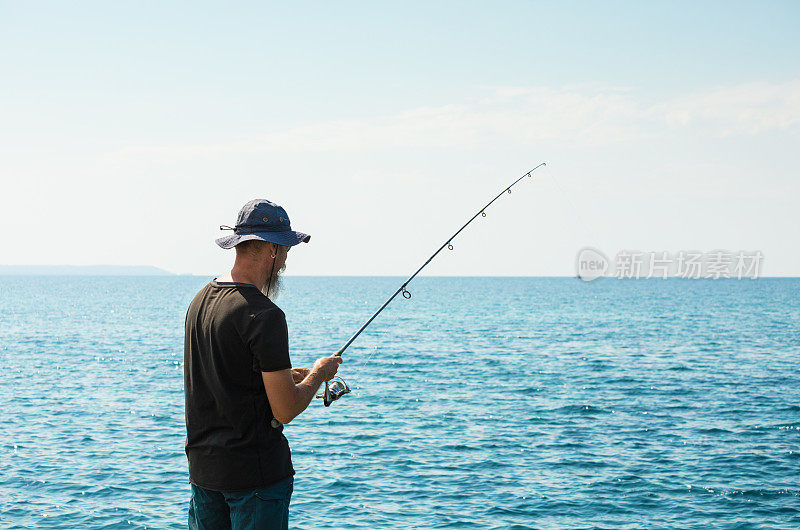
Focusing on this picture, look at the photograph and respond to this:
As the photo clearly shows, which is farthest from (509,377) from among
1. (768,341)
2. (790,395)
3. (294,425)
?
(768,341)

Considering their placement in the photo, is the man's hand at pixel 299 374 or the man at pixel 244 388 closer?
the man at pixel 244 388

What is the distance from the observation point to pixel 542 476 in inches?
479

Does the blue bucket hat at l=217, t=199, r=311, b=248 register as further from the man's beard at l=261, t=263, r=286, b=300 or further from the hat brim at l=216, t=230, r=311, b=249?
the man's beard at l=261, t=263, r=286, b=300

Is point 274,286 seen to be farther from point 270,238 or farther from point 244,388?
point 244,388

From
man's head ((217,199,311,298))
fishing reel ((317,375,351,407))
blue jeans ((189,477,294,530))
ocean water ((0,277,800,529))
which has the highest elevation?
man's head ((217,199,311,298))

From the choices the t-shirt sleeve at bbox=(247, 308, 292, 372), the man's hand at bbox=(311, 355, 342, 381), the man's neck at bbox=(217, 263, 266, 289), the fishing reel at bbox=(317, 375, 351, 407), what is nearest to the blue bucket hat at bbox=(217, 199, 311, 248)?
the man's neck at bbox=(217, 263, 266, 289)

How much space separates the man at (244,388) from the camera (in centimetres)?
272

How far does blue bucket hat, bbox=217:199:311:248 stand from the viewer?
9.66 ft

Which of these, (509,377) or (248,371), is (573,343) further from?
(248,371)

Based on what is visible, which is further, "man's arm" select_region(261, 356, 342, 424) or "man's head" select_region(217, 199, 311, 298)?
"man's head" select_region(217, 199, 311, 298)

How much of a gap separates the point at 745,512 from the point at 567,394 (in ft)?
33.1

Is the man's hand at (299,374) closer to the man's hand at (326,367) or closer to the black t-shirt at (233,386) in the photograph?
the man's hand at (326,367)

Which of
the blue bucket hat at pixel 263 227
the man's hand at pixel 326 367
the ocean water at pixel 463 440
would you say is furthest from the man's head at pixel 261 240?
the ocean water at pixel 463 440

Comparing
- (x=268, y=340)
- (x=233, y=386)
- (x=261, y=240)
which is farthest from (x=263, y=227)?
(x=233, y=386)
